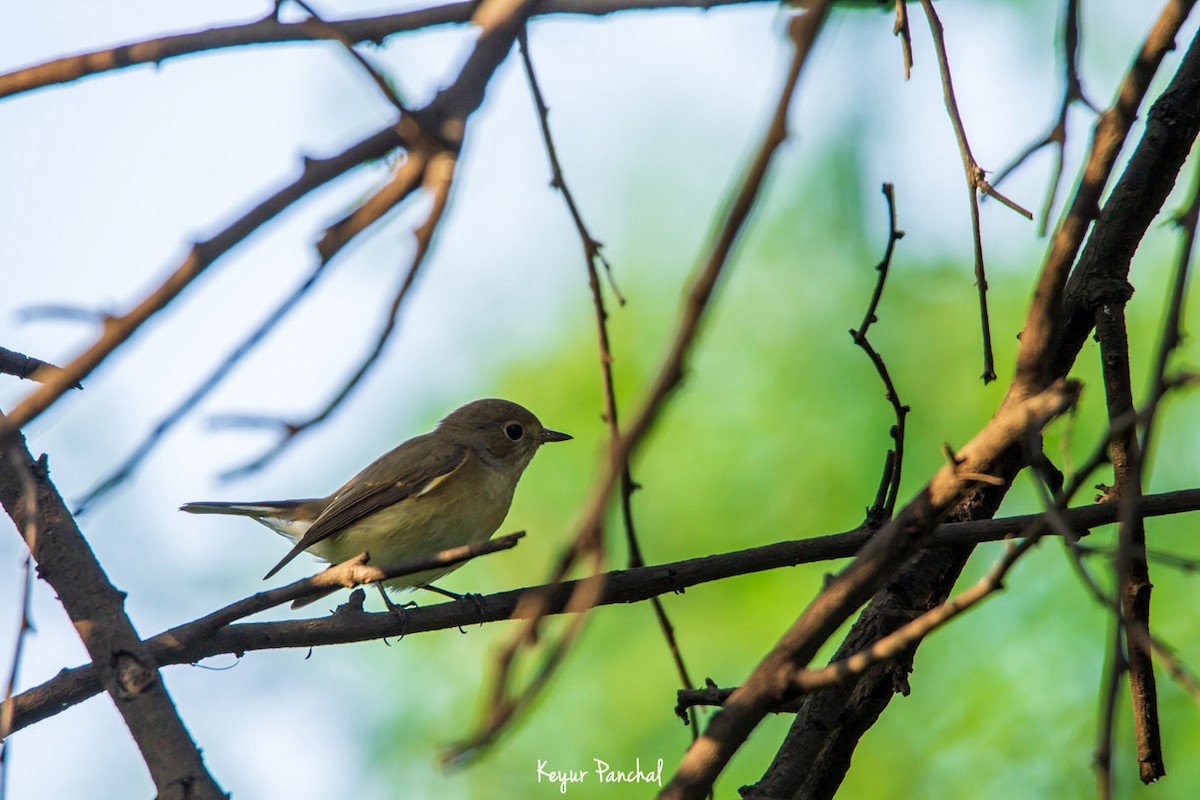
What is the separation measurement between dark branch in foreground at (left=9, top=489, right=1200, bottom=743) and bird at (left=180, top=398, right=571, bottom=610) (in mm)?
2332

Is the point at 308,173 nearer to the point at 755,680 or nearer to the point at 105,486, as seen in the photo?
the point at 105,486

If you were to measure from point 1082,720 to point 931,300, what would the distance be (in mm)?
3131

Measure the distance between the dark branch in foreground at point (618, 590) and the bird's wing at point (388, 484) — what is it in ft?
9.22

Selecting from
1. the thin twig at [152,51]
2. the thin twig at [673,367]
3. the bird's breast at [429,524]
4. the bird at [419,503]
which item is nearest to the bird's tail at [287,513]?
the bird at [419,503]

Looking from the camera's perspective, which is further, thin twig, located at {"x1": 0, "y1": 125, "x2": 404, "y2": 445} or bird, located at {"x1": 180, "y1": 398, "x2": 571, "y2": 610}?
bird, located at {"x1": 180, "y1": 398, "x2": 571, "y2": 610}

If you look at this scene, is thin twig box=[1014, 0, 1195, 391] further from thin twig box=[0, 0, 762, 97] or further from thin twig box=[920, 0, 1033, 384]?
thin twig box=[0, 0, 762, 97]

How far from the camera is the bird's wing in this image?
6383 millimetres

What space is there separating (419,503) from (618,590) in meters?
3.36

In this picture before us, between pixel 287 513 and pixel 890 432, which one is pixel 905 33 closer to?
pixel 890 432

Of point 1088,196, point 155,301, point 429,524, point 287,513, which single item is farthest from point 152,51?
point 287,513

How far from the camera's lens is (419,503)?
6.40 metres

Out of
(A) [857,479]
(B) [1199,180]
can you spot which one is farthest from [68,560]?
(A) [857,479]

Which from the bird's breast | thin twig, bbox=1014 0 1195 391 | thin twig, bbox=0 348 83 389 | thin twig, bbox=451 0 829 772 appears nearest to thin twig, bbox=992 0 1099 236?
thin twig, bbox=1014 0 1195 391

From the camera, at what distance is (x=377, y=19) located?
7.37 ft
